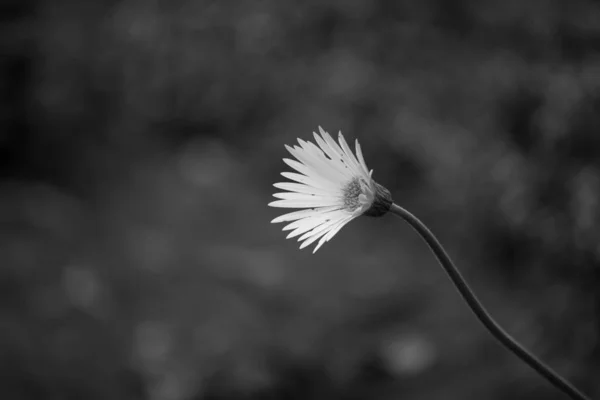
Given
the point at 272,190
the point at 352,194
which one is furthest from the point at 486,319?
the point at 272,190

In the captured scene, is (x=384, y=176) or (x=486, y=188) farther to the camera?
(x=384, y=176)

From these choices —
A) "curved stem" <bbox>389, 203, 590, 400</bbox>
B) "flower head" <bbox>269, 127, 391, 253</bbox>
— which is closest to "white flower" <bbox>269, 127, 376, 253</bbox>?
"flower head" <bbox>269, 127, 391, 253</bbox>

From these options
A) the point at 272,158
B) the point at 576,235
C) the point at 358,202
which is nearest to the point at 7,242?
the point at 272,158

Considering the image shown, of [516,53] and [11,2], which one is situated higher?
[11,2]

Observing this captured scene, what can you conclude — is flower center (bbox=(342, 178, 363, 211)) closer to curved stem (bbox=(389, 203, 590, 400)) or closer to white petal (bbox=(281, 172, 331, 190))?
white petal (bbox=(281, 172, 331, 190))

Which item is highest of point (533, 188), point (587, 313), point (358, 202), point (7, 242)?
point (7, 242)

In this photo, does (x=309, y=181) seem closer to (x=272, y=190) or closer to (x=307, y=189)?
(x=307, y=189)

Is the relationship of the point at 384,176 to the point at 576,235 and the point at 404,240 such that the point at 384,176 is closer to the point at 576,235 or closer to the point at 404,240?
the point at 404,240
